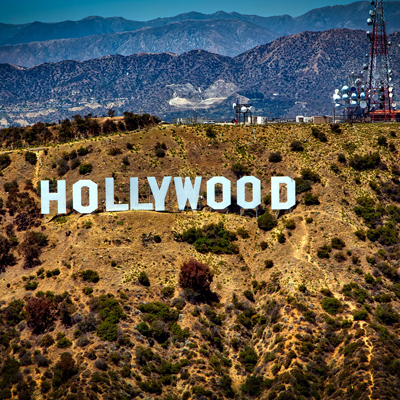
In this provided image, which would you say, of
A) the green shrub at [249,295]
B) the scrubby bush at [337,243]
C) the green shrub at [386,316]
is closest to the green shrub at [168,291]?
the green shrub at [249,295]

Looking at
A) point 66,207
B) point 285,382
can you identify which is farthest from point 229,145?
point 285,382

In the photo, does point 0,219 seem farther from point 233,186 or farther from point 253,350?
point 253,350

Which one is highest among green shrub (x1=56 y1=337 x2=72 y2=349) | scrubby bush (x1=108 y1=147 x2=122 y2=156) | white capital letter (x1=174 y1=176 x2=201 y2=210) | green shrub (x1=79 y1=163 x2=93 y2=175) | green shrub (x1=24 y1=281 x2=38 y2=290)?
scrubby bush (x1=108 y1=147 x2=122 y2=156)

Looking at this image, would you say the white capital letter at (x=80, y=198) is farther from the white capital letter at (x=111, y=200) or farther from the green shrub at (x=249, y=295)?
the green shrub at (x=249, y=295)

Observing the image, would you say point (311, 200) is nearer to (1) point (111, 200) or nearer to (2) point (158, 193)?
(2) point (158, 193)

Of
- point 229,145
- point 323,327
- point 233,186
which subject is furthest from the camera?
point 229,145

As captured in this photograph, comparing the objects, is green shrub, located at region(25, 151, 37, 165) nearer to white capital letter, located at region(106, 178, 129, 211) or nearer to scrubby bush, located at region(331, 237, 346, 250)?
white capital letter, located at region(106, 178, 129, 211)

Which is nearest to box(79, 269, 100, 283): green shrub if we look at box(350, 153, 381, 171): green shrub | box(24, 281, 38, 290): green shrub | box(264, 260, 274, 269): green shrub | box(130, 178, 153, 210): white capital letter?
box(24, 281, 38, 290): green shrub
